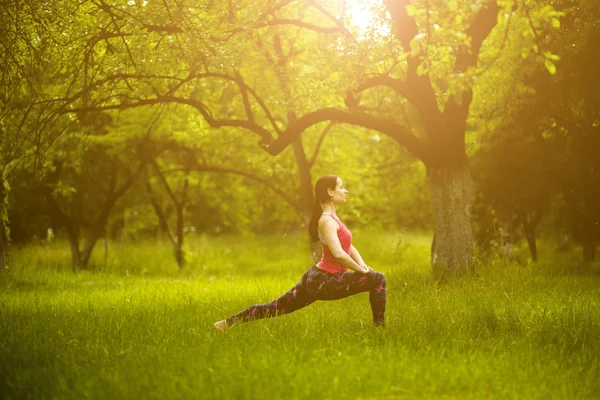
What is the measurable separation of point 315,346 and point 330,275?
81cm

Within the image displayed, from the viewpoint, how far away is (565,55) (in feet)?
46.1

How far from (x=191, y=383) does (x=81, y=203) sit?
1679 cm

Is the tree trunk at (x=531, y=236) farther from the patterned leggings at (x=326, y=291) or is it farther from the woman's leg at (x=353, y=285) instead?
the woman's leg at (x=353, y=285)

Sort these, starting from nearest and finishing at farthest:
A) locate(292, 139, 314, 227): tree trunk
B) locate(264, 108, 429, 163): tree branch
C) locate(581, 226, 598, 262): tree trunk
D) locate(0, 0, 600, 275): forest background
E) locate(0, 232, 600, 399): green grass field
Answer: locate(0, 232, 600, 399): green grass field, locate(0, 0, 600, 275): forest background, locate(264, 108, 429, 163): tree branch, locate(581, 226, 598, 262): tree trunk, locate(292, 139, 314, 227): tree trunk

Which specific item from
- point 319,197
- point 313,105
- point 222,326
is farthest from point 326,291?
point 313,105

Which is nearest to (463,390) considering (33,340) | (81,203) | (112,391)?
(112,391)

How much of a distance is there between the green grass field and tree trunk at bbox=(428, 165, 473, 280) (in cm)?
92

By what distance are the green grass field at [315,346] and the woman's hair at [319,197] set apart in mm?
1080

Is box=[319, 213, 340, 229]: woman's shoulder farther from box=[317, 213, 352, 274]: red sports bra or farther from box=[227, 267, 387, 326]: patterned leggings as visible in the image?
box=[227, 267, 387, 326]: patterned leggings

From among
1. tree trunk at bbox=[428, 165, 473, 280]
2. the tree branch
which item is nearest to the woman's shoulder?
tree trunk at bbox=[428, 165, 473, 280]

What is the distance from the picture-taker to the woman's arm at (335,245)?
723cm

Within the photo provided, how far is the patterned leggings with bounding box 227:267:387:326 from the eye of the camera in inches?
290

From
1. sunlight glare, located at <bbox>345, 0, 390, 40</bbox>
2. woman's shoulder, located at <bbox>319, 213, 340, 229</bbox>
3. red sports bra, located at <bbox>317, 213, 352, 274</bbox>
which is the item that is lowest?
red sports bra, located at <bbox>317, 213, 352, 274</bbox>

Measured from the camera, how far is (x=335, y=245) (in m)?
7.26
